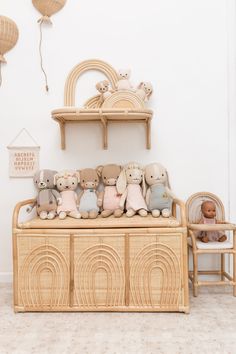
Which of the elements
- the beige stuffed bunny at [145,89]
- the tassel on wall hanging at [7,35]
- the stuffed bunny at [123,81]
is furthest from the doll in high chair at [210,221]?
the tassel on wall hanging at [7,35]

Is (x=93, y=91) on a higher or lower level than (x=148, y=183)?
higher

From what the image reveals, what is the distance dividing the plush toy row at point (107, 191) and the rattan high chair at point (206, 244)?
0.77 ft

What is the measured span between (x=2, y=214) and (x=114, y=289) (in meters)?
1.05

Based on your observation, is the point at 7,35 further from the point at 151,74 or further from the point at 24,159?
the point at 151,74

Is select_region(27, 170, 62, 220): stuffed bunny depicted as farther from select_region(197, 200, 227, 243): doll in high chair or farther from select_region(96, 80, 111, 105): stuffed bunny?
select_region(197, 200, 227, 243): doll in high chair

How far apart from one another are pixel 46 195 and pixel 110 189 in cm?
43

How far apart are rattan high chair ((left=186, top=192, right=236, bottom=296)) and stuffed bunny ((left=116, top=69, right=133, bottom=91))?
2.87ft

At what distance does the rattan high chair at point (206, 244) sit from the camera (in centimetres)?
244

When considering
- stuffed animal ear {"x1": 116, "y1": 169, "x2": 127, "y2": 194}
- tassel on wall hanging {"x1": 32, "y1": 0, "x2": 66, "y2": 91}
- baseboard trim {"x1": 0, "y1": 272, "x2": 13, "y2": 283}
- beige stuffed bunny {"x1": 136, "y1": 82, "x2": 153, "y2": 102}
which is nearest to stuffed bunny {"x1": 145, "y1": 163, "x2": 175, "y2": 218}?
stuffed animal ear {"x1": 116, "y1": 169, "x2": 127, "y2": 194}

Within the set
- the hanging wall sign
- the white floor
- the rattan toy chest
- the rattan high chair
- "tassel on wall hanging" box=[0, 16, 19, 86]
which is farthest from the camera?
the hanging wall sign

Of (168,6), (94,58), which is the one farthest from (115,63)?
(168,6)

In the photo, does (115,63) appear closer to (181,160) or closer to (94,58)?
(94,58)

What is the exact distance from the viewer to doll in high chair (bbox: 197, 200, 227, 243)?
8.57ft

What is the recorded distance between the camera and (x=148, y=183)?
2635mm
